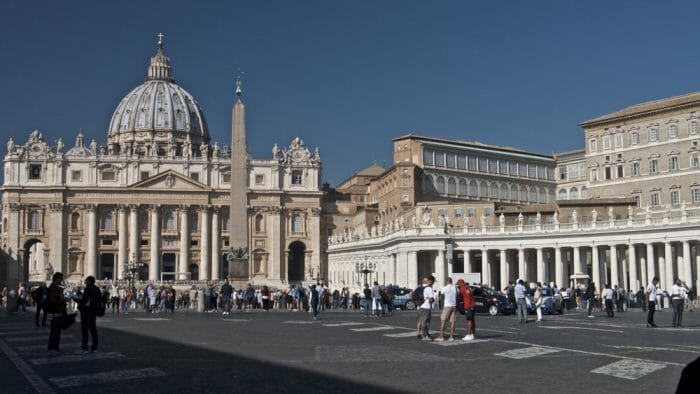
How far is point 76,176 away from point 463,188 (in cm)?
4505

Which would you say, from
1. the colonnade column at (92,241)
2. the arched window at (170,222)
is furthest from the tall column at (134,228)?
the colonnade column at (92,241)

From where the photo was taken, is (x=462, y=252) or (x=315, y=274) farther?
(x=315, y=274)

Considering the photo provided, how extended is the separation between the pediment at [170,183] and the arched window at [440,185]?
1132 inches

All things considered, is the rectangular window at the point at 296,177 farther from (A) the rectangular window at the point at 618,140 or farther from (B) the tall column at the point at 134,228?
(A) the rectangular window at the point at 618,140

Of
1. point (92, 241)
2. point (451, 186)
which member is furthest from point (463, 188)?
point (92, 241)

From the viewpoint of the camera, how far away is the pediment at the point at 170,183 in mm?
102500

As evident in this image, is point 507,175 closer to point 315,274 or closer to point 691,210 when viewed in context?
point 315,274

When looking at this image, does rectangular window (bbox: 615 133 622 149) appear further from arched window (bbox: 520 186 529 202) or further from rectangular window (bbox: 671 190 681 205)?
arched window (bbox: 520 186 529 202)

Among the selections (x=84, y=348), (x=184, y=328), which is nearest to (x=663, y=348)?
(x=84, y=348)

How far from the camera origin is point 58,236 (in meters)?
101

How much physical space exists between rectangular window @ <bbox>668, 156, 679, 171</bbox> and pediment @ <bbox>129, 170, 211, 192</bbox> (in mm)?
53790

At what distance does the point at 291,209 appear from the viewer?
351 feet

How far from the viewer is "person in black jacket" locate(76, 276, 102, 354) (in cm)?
1612

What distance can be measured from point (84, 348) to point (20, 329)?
33.5 ft
